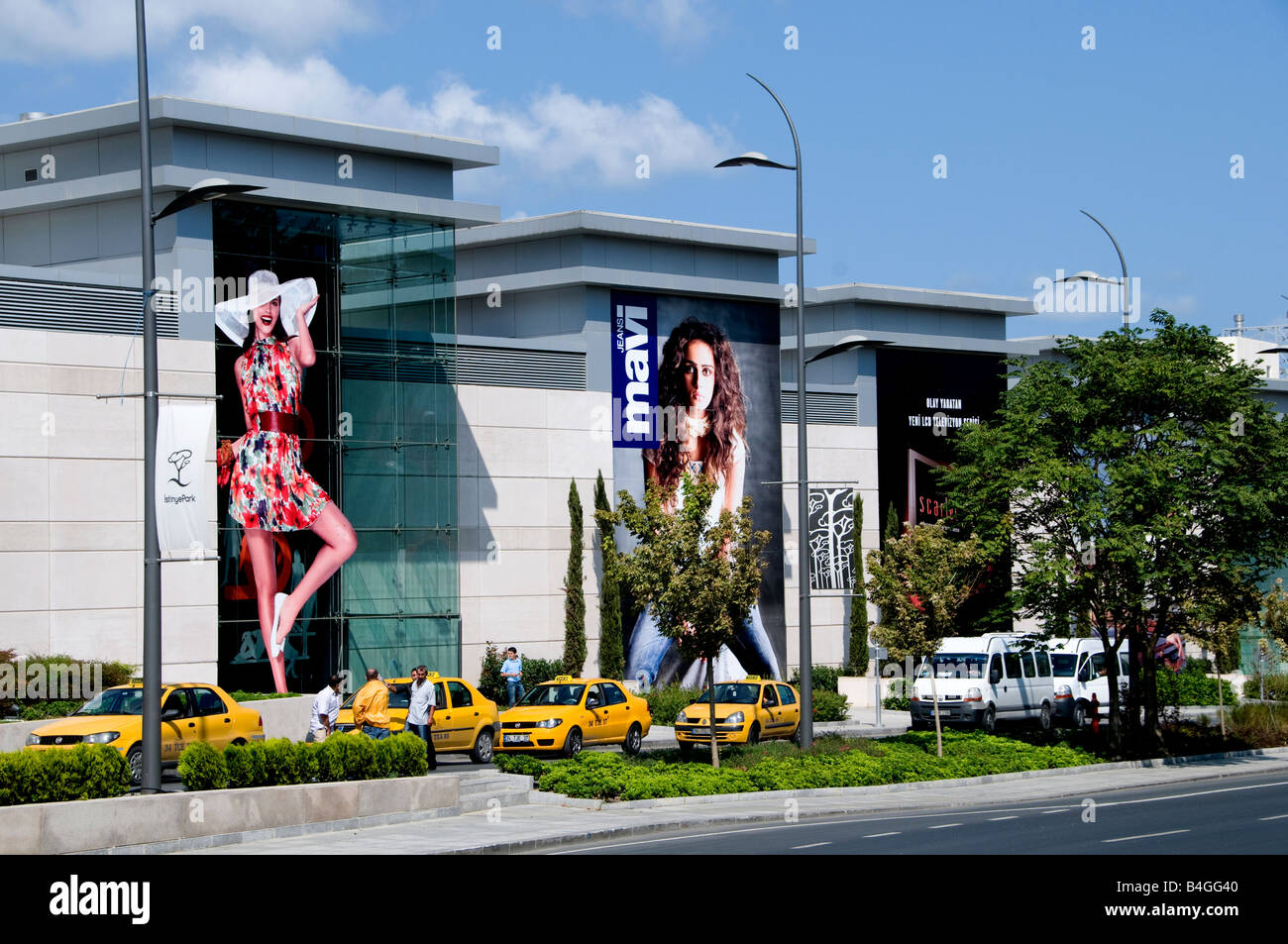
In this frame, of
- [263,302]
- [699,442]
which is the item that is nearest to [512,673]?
[699,442]

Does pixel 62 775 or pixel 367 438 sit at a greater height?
pixel 367 438

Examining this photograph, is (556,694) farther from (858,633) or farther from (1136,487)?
(858,633)

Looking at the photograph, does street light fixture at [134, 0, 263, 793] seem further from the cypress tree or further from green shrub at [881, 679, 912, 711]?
the cypress tree

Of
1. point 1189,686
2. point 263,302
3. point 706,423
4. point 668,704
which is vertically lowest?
point 1189,686

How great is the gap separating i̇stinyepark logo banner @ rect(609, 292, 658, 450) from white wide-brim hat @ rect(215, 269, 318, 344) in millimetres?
9983

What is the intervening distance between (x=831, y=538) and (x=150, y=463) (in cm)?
3025

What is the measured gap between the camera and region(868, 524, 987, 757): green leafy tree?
2984 cm

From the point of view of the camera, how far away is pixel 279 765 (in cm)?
1942

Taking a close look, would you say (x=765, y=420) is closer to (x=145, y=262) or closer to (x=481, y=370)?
(x=481, y=370)

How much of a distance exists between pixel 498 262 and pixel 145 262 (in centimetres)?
2538

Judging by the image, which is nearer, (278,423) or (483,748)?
(483,748)

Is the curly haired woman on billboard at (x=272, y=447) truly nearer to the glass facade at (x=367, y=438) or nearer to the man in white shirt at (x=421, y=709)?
the glass facade at (x=367, y=438)

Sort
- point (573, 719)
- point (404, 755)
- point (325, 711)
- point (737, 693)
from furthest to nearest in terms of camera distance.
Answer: point (737, 693)
point (573, 719)
point (325, 711)
point (404, 755)

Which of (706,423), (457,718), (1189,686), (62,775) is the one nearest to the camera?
(62,775)
